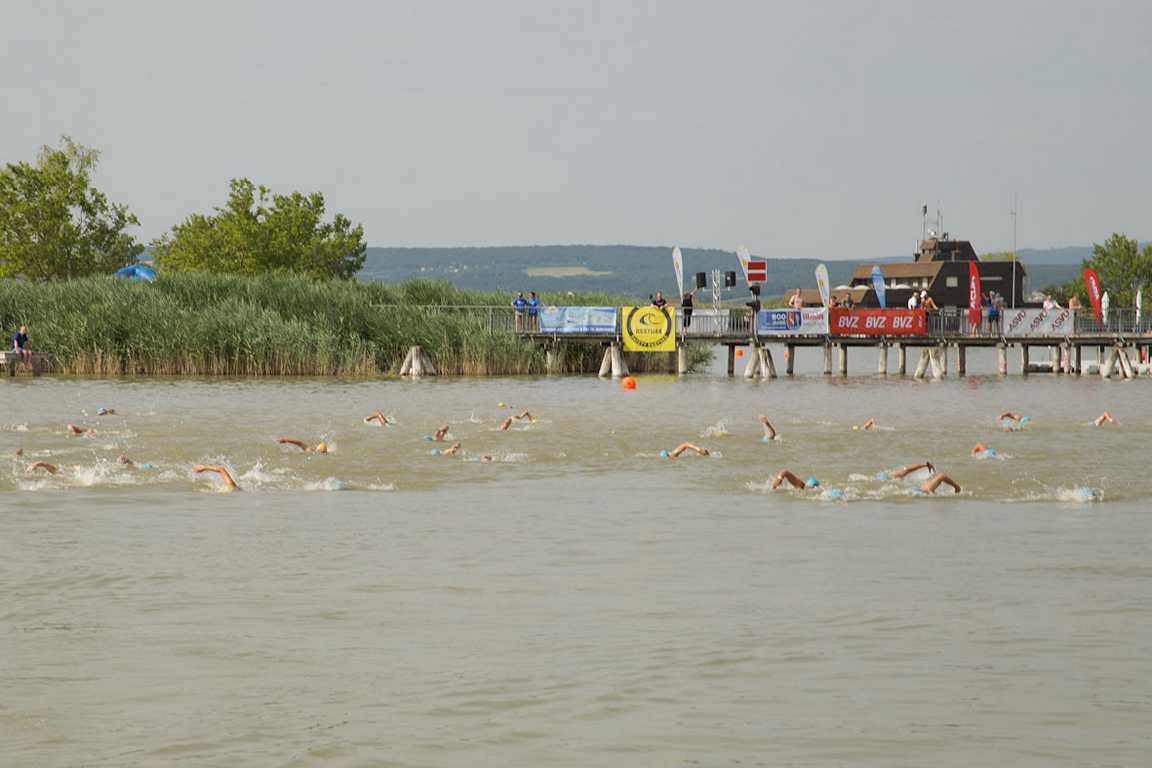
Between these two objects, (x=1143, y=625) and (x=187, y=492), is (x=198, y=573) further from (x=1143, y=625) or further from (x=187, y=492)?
(x=1143, y=625)

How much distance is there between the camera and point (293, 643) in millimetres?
9281

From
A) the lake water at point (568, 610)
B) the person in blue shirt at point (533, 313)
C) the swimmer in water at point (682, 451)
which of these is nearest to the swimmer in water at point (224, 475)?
the lake water at point (568, 610)

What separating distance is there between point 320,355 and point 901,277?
12939 cm

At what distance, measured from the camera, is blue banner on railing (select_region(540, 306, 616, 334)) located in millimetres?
52344

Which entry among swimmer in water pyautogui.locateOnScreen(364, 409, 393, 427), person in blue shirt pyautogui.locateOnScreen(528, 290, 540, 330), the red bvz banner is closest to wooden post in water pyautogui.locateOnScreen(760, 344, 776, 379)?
the red bvz banner

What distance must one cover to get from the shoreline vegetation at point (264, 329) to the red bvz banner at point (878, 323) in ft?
21.9

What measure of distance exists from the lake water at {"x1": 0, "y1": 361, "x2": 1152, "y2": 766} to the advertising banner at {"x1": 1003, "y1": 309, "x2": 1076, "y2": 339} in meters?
33.6

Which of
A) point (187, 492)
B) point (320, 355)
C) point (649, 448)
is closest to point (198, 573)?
point (187, 492)

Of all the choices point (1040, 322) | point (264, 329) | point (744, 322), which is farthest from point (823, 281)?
point (264, 329)

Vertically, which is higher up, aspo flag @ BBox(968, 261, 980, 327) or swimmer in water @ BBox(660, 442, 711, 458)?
aspo flag @ BBox(968, 261, 980, 327)

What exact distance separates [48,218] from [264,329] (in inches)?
1477

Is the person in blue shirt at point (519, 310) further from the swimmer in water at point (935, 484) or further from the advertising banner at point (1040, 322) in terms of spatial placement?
the swimmer in water at point (935, 484)

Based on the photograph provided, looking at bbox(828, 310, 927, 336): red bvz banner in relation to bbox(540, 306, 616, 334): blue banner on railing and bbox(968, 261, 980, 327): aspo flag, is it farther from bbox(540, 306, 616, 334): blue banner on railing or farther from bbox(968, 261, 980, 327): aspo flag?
bbox(540, 306, 616, 334): blue banner on railing

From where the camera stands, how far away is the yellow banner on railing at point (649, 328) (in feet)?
171
